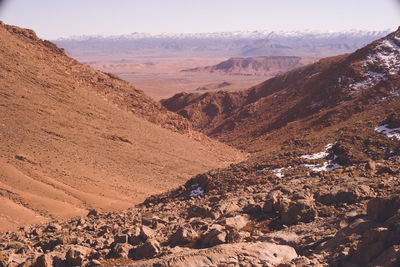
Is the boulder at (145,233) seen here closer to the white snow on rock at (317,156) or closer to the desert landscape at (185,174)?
the desert landscape at (185,174)

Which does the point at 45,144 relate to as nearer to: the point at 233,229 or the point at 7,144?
the point at 7,144

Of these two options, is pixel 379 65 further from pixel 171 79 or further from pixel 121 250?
pixel 171 79

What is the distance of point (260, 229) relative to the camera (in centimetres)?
781

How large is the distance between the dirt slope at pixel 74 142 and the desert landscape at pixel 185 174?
3.3 inches

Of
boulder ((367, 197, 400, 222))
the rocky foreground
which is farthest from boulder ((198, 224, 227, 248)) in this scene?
boulder ((367, 197, 400, 222))

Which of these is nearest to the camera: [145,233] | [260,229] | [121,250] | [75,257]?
[75,257]

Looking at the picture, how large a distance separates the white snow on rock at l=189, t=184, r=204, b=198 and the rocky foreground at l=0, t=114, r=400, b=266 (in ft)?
0.30

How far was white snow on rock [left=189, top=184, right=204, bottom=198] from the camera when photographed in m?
13.1

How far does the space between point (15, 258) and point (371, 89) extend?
2903cm

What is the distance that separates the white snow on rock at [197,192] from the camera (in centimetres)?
1305

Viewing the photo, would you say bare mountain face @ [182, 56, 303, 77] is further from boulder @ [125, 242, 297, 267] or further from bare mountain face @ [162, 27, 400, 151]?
boulder @ [125, 242, 297, 267]

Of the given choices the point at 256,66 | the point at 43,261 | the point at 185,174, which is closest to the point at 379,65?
the point at 185,174

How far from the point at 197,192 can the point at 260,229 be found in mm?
5710

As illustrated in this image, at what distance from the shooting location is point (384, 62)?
106 ft
